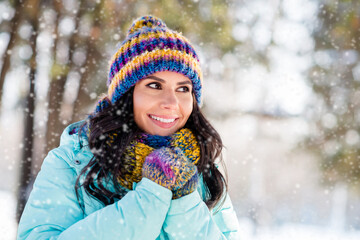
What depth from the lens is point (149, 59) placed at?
173 centimetres

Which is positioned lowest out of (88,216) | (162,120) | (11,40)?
(88,216)

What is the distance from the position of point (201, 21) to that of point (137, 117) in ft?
10.9

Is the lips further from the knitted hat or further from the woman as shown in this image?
the knitted hat

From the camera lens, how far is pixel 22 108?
4469 millimetres

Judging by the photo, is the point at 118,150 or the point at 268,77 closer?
the point at 118,150

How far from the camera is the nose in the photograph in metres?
1.70

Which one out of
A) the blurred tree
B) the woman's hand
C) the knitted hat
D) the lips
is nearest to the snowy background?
the blurred tree

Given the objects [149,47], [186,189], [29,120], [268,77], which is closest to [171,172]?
[186,189]

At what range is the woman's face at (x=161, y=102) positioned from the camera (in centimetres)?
172

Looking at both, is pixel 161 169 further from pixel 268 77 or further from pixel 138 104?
pixel 268 77

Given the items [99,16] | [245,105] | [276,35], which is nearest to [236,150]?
[245,105]

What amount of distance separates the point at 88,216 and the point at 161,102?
26.5 inches

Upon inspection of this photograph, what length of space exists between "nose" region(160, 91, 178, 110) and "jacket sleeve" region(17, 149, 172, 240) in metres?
0.44

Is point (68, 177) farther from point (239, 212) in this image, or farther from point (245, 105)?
point (239, 212)
